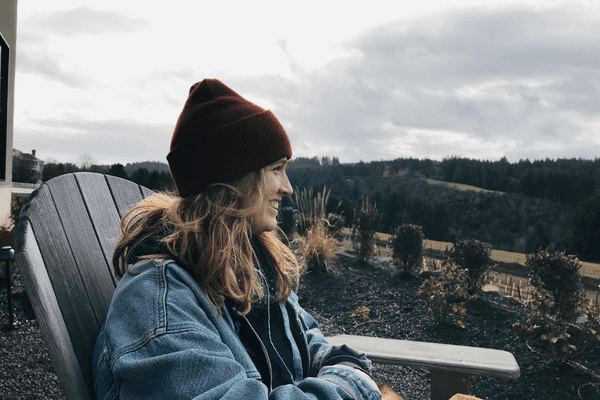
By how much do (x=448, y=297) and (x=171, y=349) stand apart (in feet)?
13.1

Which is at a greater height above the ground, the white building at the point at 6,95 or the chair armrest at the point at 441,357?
the white building at the point at 6,95

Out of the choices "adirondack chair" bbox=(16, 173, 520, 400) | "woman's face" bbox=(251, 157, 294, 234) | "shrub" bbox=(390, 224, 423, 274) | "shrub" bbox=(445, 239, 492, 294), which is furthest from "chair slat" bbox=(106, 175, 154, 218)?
"shrub" bbox=(390, 224, 423, 274)

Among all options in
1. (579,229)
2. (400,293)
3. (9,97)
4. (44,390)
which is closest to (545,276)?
(400,293)

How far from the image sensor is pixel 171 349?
0.86m

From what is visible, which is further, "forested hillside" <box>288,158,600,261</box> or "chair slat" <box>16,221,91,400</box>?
"forested hillside" <box>288,158,600,261</box>

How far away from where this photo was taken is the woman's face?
1.17 meters

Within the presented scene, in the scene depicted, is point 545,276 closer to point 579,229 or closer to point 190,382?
point 579,229

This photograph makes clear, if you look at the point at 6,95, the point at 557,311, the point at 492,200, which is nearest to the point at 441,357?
the point at 557,311

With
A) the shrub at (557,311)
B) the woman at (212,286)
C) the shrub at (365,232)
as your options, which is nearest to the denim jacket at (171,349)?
the woman at (212,286)

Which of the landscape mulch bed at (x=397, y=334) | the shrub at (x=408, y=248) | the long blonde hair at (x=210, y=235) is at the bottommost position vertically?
the landscape mulch bed at (x=397, y=334)

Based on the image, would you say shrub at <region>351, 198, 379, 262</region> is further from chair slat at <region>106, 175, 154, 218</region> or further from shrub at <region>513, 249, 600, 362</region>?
chair slat at <region>106, 175, 154, 218</region>

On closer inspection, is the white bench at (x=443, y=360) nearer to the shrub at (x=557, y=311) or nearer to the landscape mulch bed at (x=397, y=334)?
the landscape mulch bed at (x=397, y=334)

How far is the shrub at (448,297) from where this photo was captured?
4.25 m

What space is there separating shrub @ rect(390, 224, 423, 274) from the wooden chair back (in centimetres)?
482
